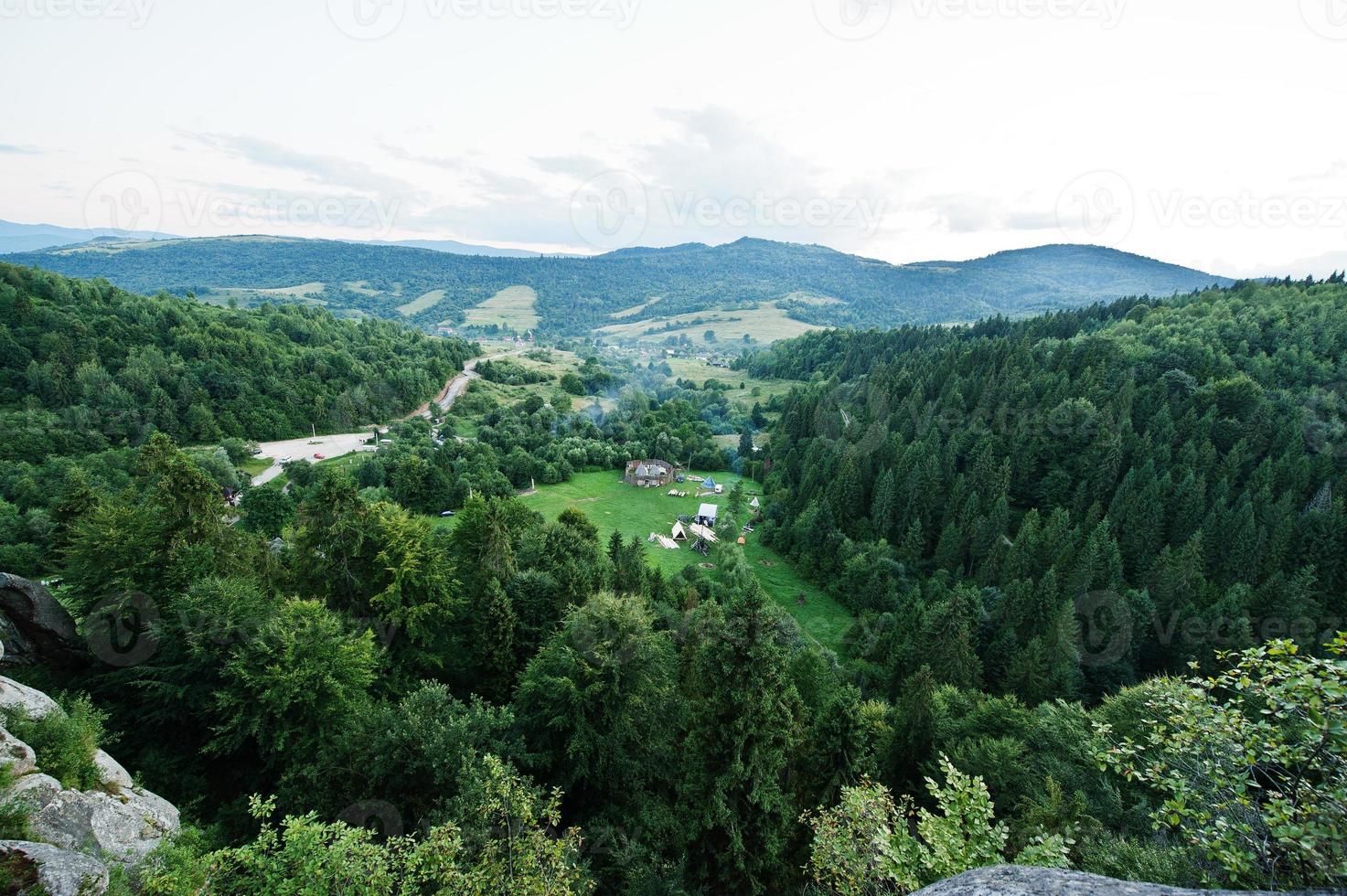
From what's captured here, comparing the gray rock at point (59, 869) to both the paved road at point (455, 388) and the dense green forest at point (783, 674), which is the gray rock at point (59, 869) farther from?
the paved road at point (455, 388)

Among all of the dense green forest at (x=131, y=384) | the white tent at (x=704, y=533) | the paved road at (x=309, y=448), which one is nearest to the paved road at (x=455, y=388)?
the dense green forest at (x=131, y=384)

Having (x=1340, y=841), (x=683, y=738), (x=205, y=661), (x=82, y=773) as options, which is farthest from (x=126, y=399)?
(x=1340, y=841)

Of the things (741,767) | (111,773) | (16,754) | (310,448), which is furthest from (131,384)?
(741,767)

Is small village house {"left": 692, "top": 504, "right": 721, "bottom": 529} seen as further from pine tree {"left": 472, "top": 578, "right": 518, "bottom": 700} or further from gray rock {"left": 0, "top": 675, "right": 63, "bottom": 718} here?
gray rock {"left": 0, "top": 675, "right": 63, "bottom": 718}

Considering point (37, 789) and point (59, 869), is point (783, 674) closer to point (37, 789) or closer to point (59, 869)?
point (59, 869)

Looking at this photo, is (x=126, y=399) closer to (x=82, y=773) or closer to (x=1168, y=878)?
(x=82, y=773)
